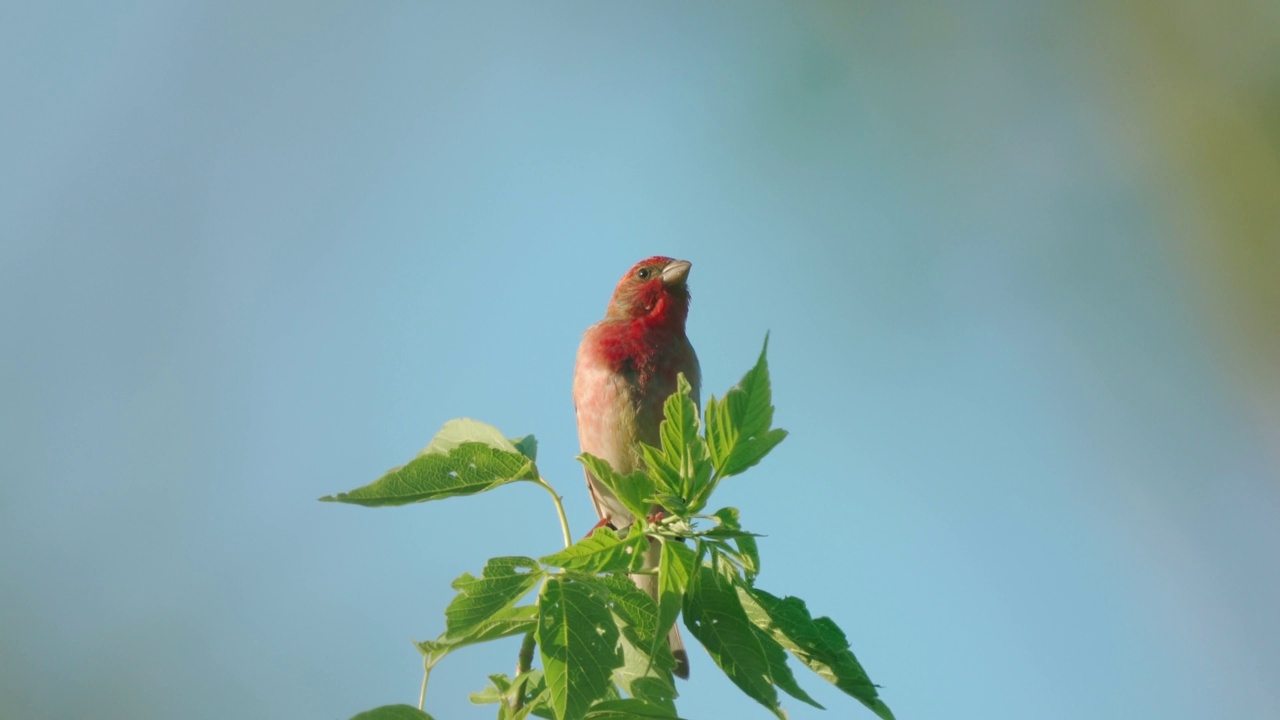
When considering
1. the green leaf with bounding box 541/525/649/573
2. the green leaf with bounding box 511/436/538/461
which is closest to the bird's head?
the green leaf with bounding box 511/436/538/461

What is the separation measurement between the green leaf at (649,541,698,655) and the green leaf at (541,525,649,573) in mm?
69

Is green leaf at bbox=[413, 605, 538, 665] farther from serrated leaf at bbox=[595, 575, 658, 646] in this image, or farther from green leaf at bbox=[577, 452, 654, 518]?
green leaf at bbox=[577, 452, 654, 518]

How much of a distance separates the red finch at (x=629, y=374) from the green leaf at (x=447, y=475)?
263 cm

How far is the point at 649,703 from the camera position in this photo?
2.35 metres

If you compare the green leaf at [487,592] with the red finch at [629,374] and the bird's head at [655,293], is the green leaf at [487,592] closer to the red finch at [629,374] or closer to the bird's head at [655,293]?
the red finch at [629,374]

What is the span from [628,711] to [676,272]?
13.7 feet

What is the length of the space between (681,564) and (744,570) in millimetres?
172

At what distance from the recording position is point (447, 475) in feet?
8.55

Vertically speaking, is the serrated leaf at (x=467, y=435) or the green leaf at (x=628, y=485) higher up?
the serrated leaf at (x=467, y=435)

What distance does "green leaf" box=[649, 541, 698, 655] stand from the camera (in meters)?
2.28

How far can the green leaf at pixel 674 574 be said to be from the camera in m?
2.28

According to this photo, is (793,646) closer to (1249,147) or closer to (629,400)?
(629,400)

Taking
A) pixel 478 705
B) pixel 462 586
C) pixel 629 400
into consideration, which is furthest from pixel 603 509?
pixel 462 586

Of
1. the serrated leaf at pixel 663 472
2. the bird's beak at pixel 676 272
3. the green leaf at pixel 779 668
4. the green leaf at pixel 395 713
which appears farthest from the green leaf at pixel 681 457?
the bird's beak at pixel 676 272
